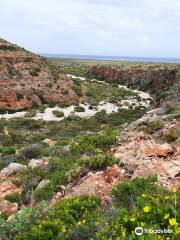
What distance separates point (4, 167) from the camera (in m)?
14.1

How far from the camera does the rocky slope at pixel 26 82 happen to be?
40.4m

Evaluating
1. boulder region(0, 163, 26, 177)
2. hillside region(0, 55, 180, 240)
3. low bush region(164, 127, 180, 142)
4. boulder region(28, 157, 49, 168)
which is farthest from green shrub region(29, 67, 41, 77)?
low bush region(164, 127, 180, 142)

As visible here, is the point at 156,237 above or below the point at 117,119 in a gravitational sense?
above

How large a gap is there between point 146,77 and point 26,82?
79.8 ft

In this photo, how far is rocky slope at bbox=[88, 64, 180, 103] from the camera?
173ft

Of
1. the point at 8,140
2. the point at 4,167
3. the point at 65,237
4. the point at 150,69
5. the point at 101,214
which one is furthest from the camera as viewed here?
the point at 150,69

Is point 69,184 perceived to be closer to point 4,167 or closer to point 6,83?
point 4,167

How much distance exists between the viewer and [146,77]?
63.3 meters

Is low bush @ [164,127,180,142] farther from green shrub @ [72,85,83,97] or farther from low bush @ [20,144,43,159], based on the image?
green shrub @ [72,85,83,97]

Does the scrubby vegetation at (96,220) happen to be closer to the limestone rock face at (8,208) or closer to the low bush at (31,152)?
the limestone rock face at (8,208)

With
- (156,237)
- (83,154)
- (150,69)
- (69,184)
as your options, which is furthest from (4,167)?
(150,69)

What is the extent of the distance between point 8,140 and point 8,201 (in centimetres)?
1362

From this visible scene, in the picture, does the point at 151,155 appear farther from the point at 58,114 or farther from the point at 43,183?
the point at 58,114

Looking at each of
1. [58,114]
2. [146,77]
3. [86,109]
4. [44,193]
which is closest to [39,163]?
[44,193]
